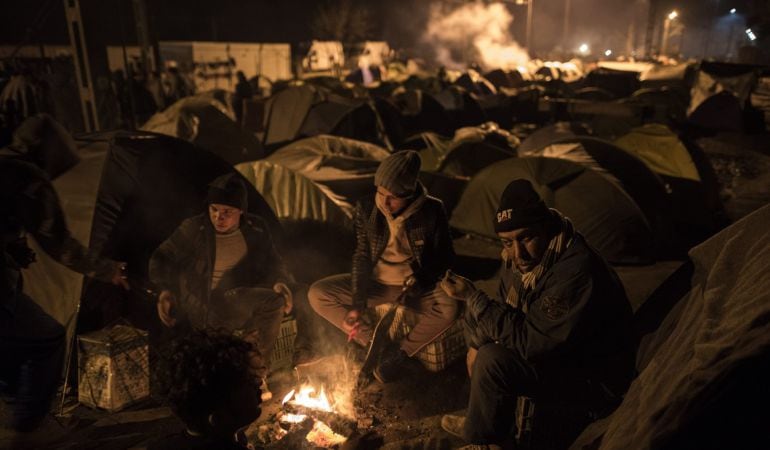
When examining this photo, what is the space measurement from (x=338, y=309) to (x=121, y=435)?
2.03 metres

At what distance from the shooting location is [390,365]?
4922 millimetres

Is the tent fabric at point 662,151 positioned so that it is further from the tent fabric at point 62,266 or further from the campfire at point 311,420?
the tent fabric at point 62,266

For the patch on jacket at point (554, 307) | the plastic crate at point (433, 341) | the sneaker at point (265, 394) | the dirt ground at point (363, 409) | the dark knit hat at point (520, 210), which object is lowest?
the dirt ground at point (363, 409)

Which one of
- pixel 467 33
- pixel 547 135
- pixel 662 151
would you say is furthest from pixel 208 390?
pixel 467 33

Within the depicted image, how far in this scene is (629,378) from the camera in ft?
12.2

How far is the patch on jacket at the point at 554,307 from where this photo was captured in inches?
125

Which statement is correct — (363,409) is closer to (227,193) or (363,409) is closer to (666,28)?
(227,193)

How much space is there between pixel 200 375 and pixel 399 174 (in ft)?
8.91

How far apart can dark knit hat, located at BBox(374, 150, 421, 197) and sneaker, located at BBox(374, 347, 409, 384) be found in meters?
1.54

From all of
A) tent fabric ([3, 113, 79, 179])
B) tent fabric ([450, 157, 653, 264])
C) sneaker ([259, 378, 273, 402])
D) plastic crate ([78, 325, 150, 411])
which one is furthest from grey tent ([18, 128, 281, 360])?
tent fabric ([450, 157, 653, 264])

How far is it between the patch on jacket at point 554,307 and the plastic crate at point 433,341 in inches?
69.0

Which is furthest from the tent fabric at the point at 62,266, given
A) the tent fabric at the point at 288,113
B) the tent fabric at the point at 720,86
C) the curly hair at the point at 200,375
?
the tent fabric at the point at 720,86

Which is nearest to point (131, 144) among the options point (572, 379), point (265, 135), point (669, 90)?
point (572, 379)

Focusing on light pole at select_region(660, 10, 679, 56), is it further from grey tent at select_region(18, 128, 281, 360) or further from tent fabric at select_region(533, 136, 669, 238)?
grey tent at select_region(18, 128, 281, 360)
